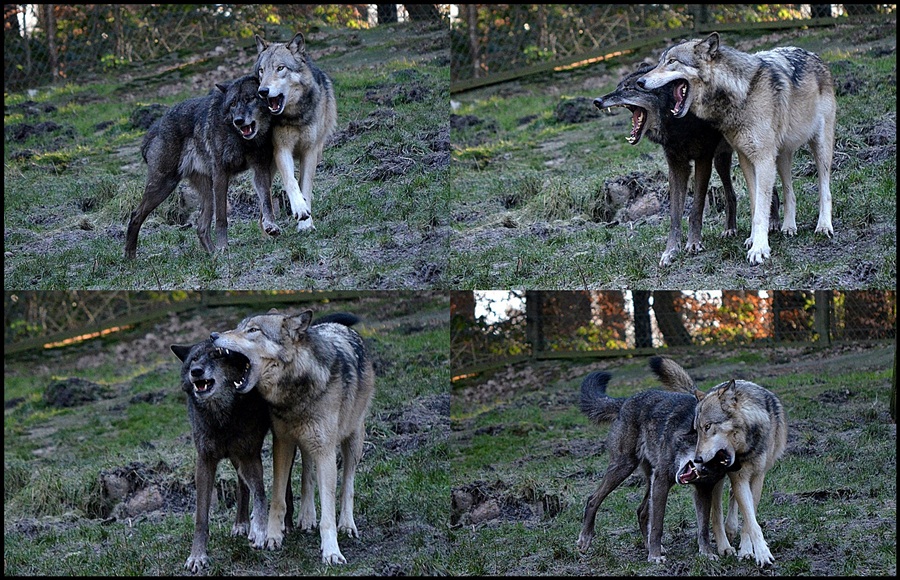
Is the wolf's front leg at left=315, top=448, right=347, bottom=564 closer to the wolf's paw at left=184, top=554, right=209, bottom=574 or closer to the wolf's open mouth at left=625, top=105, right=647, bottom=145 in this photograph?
the wolf's paw at left=184, top=554, right=209, bottom=574

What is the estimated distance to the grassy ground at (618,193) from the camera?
19.1ft

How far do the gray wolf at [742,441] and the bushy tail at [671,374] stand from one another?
2.16ft

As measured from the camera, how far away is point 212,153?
6090 millimetres

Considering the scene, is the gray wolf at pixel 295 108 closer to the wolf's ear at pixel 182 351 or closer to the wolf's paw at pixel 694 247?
the wolf's ear at pixel 182 351

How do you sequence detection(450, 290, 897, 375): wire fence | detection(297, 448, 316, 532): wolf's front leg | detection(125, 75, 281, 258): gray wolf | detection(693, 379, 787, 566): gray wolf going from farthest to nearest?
detection(450, 290, 897, 375): wire fence < detection(125, 75, 281, 258): gray wolf < detection(297, 448, 316, 532): wolf's front leg < detection(693, 379, 787, 566): gray wolf

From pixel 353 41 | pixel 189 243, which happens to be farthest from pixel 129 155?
pixel 353 41

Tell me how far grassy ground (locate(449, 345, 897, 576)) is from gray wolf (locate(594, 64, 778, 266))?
5.48 feet

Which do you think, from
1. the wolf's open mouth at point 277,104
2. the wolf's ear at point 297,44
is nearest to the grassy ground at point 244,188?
the wolf's open mouth at point 277,104

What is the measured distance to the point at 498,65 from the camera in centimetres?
972

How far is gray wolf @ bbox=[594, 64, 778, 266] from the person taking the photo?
18.0ft

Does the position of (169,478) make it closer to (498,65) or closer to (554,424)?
(554,424)

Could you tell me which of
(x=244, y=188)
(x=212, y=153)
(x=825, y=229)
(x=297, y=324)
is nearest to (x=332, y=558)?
(x=297, y=324)

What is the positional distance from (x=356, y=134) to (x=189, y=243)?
1.48 meters

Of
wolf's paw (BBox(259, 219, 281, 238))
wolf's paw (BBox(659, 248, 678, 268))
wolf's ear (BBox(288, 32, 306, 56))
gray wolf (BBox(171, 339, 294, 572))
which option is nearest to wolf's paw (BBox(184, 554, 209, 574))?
gray wolf (BBox(171, 339, 294, 572))
